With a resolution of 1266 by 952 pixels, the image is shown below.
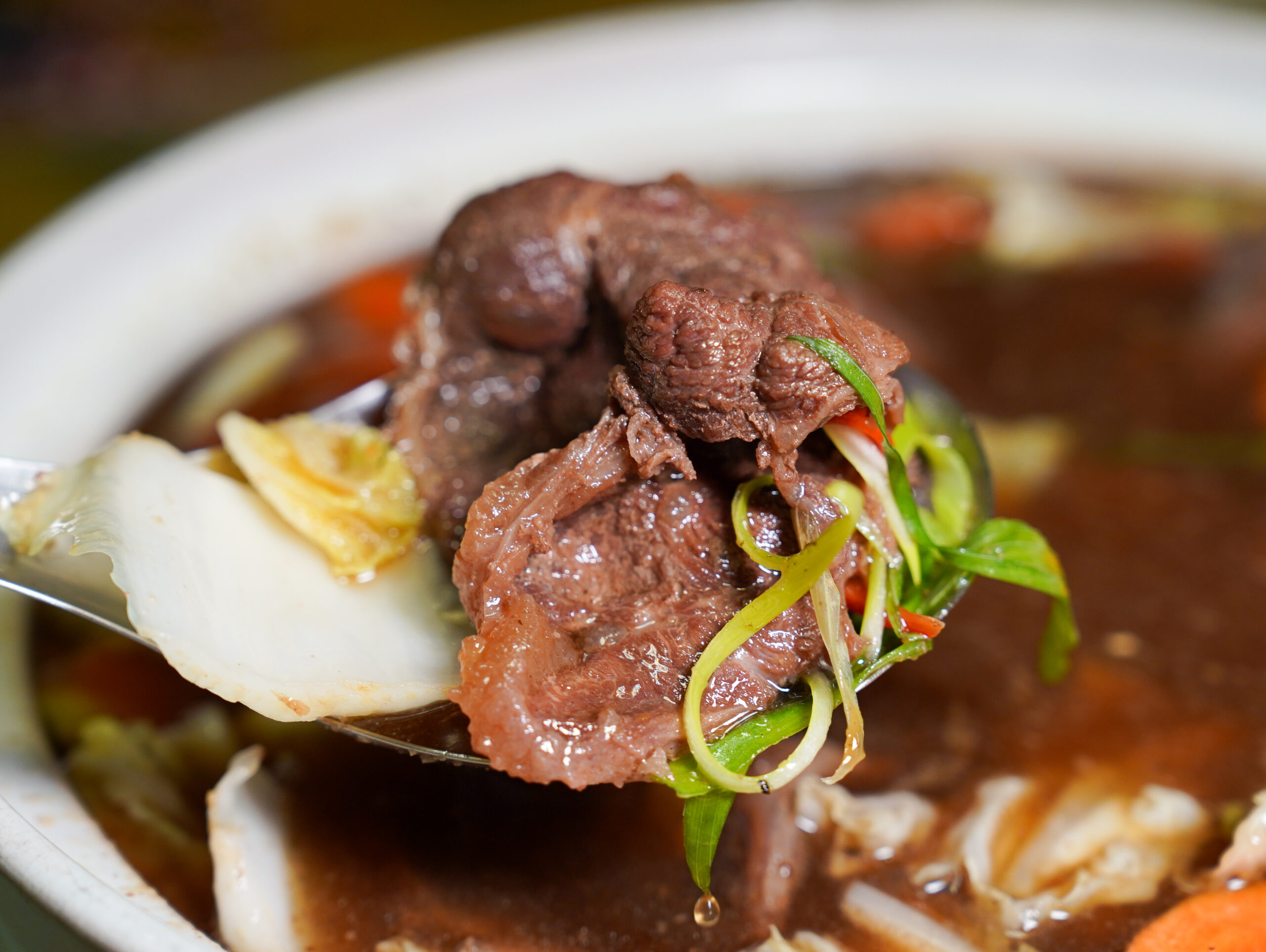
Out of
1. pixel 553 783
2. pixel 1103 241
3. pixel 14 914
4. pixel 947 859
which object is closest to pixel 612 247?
pixel 553 783

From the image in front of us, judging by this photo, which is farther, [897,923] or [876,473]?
[897,923]

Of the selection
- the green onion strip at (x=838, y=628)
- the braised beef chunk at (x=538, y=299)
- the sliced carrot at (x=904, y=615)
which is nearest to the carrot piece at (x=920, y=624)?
the sliced carrot at (x=904, y=615)

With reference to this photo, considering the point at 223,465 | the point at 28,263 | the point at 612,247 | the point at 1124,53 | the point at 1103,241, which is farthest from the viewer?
the point at 1124,53

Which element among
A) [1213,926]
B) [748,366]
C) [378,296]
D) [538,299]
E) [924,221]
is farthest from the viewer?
[924,221]

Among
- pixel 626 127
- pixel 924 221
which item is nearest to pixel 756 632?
pixel 924 221

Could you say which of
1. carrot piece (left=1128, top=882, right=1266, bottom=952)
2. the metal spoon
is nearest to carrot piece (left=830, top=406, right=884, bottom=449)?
the metal spoon

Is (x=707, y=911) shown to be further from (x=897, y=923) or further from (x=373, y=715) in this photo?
(x=373, y=715)

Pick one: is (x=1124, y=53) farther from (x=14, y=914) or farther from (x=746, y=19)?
(x=14, y=914)

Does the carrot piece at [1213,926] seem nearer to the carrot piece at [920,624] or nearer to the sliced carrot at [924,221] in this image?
the carrot piece at [920,624]
